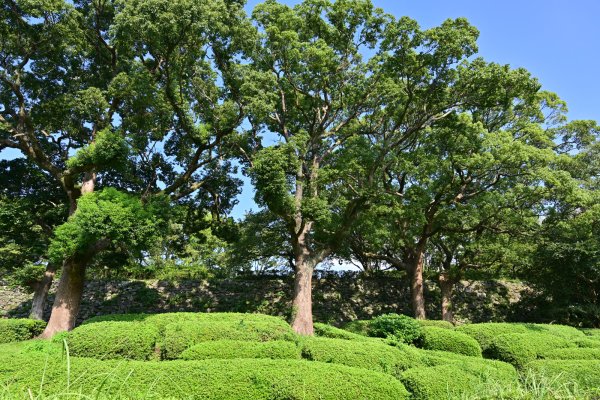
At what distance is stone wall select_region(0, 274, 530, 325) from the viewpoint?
55.6 ft

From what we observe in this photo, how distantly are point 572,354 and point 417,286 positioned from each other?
8717 mm

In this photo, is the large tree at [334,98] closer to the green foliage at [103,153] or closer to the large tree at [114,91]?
the large tree at [114,91]

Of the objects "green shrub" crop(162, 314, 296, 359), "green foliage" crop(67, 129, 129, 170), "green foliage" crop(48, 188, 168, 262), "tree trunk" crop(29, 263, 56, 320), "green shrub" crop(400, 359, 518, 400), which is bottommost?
"green shrub" crop(400, 359, 518, 400)

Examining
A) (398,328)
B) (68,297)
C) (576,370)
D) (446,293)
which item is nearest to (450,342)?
(398,328)

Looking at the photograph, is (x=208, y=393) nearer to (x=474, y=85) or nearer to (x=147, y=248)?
(x=147, y=248)

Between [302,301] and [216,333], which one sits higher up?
[302,301]

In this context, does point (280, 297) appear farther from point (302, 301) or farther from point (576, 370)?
point (576, 370)

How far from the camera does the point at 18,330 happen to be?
11797mm

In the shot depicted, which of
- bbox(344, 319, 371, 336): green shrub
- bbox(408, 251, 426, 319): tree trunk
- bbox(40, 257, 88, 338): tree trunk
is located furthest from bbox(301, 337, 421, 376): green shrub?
bbox(408, 251, 426, 319): tree trunk

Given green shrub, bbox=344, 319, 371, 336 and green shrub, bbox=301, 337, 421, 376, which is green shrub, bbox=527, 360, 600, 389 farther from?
Result: green shrub, bbox=344, 319, 371, 336

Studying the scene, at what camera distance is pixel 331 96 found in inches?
544

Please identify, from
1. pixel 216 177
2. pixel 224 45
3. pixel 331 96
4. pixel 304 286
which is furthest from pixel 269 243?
pixel 224 45

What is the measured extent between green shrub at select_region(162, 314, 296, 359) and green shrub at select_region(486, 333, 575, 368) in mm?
4321

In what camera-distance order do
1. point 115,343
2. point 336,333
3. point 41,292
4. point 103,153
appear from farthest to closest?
point 41,292
point 103,153
point 336,333
point 115,343
